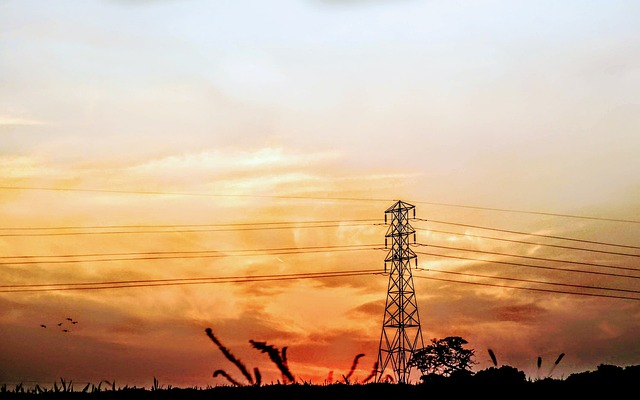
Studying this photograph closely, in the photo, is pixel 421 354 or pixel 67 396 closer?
pixel 67 396

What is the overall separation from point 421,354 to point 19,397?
7807 cm

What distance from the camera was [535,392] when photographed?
23.1 m

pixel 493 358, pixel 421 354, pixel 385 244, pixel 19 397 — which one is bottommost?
pixel 19 397

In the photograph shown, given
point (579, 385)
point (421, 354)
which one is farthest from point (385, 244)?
point (579, 385)

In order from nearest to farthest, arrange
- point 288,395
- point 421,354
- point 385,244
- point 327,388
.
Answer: point 288,395, point 327,388, point 385,244, point 421,354

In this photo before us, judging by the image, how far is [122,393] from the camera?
23.8 m

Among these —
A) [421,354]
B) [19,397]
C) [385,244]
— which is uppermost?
[385,244]

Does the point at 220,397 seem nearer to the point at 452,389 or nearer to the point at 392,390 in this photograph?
the point at 392,390

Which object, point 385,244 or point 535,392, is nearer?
point 535,392

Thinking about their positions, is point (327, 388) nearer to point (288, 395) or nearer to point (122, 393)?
point (288, 395)

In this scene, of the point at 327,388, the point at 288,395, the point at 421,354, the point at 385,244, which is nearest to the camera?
the point at 288,395

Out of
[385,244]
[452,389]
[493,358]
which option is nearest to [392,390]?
[452,389]

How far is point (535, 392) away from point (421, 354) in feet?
247

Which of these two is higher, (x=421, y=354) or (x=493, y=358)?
(x=421, y=354)
